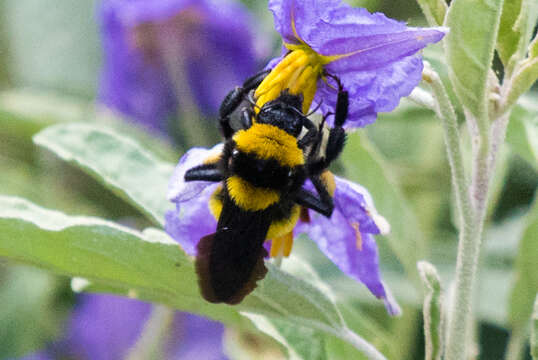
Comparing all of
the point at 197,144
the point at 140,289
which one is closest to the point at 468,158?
the point at 140,289

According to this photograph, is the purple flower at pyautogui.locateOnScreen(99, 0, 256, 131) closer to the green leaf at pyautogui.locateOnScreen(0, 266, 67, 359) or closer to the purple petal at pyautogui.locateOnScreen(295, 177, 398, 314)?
the green leaf at pyautogui.locateOnScreen(0, 266, 67, 359)

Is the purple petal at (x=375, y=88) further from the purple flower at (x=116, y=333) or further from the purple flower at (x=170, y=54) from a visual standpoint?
the purple flower at (x=170, y=54)

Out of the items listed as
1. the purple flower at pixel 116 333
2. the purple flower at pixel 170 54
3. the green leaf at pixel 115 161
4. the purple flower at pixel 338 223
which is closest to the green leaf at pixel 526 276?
the purple flower at pixel 338 223

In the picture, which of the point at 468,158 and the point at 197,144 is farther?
the point at 197,144

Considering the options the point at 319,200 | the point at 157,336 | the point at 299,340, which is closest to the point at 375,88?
the point at 319,200

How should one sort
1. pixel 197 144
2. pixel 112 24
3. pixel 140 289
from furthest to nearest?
1. pixel 112 24
2. pixel 197 144
3. pixel 140 289

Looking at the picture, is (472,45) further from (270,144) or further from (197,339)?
(197,339)

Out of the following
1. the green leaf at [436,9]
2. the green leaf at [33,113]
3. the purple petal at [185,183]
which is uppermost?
the green leaf at [436,9]

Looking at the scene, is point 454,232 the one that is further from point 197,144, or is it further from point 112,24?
point 112,24
